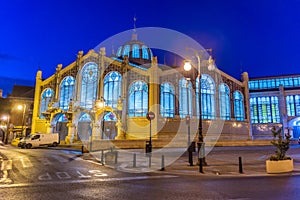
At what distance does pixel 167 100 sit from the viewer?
35531 millimetres

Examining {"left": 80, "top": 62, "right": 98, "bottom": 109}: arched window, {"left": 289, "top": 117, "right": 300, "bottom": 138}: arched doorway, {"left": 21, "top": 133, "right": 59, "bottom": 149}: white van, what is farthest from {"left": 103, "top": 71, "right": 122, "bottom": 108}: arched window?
{"left": 289, "top": 117, "right": 300, "bottom": 138}: arched doorway

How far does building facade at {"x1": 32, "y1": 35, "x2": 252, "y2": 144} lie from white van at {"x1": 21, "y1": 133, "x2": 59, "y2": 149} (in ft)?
7.56

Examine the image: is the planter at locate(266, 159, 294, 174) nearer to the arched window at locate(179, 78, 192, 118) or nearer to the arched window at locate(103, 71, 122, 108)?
the arched window at locate(179, 78, 192, 118)

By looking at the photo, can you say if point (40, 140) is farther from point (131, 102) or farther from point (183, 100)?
point (183, 100)

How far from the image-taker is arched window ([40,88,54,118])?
42.2m

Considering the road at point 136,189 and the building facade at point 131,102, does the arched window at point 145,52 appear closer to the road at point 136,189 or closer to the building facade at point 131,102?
the building facade at point 131,102

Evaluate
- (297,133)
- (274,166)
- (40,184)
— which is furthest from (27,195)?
(297,133)

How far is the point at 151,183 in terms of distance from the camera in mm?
8984

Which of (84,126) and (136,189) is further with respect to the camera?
(84,126)

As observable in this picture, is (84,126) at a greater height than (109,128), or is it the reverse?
(84,126)

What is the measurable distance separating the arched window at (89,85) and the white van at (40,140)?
690 cm

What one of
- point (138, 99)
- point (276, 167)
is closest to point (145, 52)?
point (138, 99)

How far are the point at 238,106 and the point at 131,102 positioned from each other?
20233 millimetres

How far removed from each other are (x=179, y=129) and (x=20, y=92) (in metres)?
45.4
